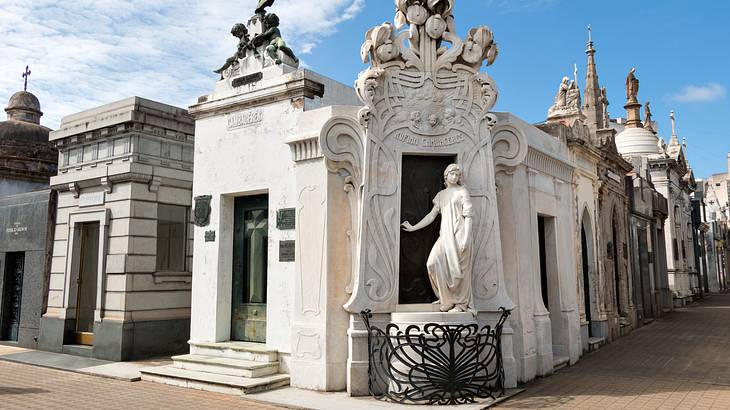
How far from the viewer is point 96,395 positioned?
7.73 metres

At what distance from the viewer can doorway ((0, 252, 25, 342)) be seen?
13242 millimetres

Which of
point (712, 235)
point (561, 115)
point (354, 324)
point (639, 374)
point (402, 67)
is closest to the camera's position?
point (354, 324)

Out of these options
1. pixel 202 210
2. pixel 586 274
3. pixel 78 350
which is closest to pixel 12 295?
pixel 78 350

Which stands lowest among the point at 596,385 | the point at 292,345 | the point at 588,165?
the point at 596,385

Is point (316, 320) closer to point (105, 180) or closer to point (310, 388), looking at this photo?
point (310, 388)

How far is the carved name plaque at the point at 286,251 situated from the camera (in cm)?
830

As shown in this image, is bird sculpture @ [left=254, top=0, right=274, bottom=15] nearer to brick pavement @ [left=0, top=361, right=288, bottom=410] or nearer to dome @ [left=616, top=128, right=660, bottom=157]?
brick pavement @ [left=0, top=361, right=288, bottom=410]

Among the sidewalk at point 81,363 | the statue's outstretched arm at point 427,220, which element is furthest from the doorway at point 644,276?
the sidewalk at point 81,363

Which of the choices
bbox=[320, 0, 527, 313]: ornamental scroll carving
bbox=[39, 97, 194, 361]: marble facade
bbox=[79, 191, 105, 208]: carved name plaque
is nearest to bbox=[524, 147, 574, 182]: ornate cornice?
bbox=[320, 0, 527, 313]: ornamental scroll carving

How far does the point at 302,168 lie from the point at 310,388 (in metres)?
3.23

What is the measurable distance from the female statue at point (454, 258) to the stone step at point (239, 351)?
278cm

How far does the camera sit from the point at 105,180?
11117 millimetres

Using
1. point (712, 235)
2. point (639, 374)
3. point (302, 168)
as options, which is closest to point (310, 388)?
point (302, 168)

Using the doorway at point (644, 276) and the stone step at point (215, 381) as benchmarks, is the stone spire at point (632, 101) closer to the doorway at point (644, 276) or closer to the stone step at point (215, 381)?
the doorway at point (644, 276)
